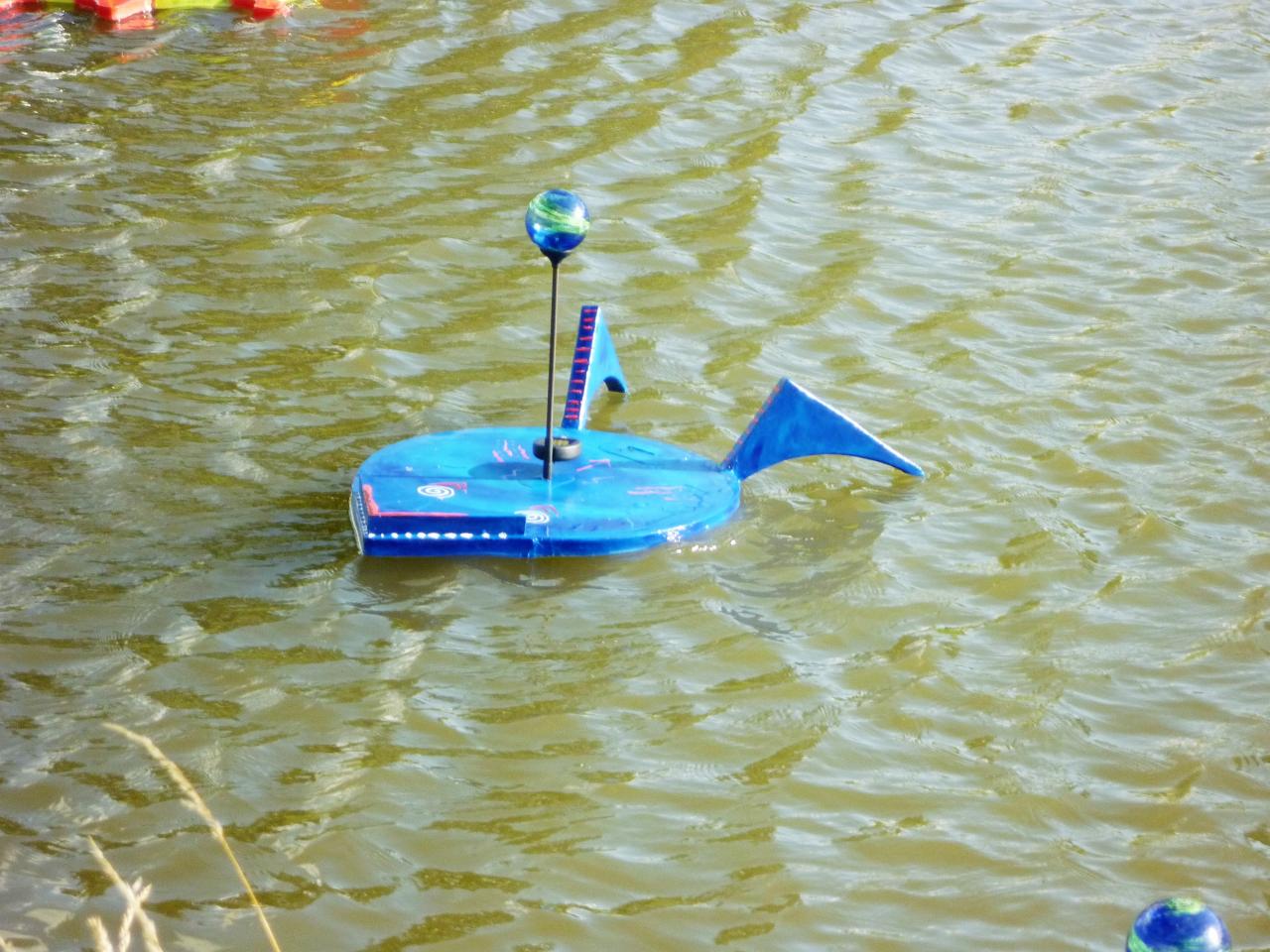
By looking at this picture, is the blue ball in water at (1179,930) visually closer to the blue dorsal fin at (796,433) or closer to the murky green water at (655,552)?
the murky green water at (655,552)

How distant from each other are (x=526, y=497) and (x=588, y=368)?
763 millimetres

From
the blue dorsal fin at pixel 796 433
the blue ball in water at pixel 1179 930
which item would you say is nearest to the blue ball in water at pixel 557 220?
the blue dorsal fin at pixel 796 433

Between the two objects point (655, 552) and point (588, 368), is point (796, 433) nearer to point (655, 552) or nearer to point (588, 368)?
point (655, 552)

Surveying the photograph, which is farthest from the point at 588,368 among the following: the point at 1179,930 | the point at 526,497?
the point at 1179,930

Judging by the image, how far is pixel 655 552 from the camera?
4.53 m

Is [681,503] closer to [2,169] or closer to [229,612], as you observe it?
[229,612]

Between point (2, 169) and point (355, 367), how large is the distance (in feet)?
7.30

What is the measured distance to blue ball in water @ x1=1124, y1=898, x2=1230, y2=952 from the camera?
2080 mm

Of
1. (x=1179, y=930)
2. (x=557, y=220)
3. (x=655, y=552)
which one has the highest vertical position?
(x=557, y=220)

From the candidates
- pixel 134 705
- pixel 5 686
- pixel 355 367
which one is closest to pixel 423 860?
pixel 134 705

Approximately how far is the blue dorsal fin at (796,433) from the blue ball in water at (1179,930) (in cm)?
271

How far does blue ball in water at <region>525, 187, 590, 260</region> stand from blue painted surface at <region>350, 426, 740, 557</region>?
73cm

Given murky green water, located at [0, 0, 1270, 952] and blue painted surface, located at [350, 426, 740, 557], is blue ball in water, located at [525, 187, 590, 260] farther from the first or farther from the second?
murky green water, located at [0, 0, 1270, 952]

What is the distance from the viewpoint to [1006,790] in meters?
3.62
